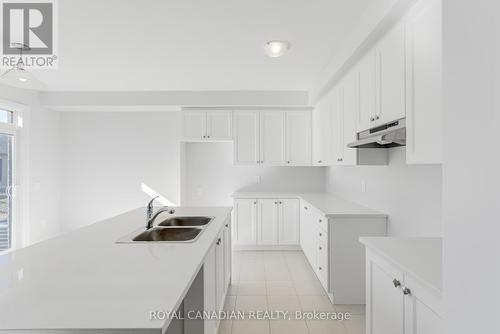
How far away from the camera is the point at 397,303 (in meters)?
1.49

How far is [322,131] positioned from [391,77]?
7.12 ft

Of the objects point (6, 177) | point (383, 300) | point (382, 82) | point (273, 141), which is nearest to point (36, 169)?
point (6, 177)

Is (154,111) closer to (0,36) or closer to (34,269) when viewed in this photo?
(0,36)

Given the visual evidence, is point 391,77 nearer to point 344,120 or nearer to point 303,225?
point 344,120

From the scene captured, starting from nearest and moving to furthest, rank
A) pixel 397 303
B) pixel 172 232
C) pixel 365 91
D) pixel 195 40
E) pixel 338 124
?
pixel 397 303
pixel 172 232
pixel 365 91
pixel 195 40
pixel 338 124

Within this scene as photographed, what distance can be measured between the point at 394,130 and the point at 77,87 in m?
4.52

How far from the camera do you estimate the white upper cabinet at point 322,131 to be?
3.80 metres

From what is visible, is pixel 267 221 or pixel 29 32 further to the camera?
pixel 267 221

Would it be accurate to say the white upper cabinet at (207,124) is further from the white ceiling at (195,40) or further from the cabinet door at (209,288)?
the cabinet door at (209,288)

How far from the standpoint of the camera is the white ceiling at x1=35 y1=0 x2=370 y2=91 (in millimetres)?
2316

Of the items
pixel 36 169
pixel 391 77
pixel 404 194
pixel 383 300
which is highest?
pixel 391 77

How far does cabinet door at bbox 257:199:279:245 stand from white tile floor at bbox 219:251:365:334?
0.23m

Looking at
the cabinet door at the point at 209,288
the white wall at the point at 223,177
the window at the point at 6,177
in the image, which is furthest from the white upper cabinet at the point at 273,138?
the window at the point at 6,177

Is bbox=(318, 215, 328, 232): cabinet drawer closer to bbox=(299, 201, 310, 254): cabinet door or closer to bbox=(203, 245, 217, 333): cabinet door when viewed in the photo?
bbox=(299, 201, 310, 254): cabinet door
